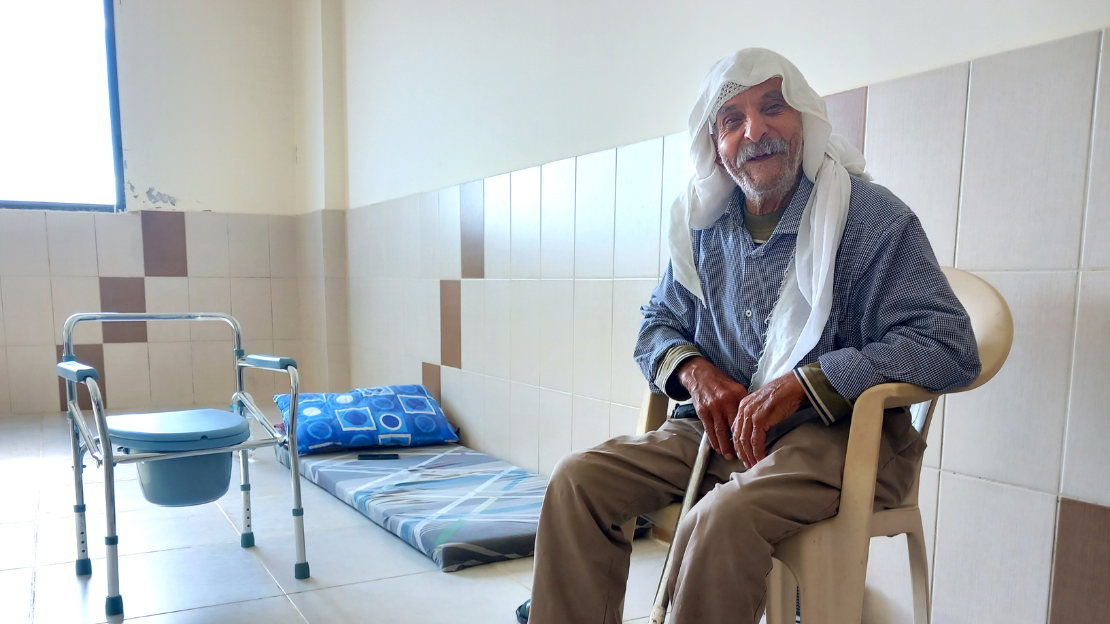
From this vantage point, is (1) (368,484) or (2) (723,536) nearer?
(2) (723,536)

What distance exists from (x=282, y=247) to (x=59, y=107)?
140cm

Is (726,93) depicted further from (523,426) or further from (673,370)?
(523,426)

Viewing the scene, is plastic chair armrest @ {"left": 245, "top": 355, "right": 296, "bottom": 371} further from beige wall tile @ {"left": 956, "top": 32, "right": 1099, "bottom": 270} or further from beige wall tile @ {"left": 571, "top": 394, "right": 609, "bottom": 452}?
beige wall tile @ {"left": 956, "top": 32, "right": 1099, "bottom": 270}

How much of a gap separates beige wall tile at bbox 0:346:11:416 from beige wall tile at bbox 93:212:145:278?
0.64m

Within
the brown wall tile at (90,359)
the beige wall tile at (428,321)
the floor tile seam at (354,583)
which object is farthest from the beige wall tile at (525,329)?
the brown wall tile at (90,359)

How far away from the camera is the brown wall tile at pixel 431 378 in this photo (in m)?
3.50

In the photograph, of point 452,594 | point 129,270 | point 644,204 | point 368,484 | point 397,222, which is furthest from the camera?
point 129,270

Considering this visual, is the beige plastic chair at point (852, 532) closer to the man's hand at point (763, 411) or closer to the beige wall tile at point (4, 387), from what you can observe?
the man's hand at point (763, 411)

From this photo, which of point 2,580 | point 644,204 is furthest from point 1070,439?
point 2,580

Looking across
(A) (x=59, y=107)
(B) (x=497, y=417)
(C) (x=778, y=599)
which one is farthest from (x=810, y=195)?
(A) (x=59, y=107)

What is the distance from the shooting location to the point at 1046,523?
4.56ft

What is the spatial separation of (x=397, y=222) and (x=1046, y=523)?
3.03m

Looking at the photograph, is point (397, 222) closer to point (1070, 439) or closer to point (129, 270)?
point (129, 270)

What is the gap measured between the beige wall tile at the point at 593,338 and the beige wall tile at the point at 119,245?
3.05 m
